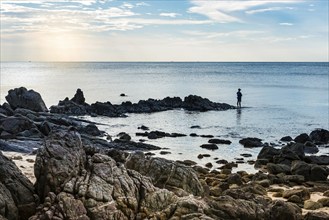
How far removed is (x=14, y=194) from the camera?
1633 cm

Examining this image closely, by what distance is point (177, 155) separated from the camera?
36.0 metres

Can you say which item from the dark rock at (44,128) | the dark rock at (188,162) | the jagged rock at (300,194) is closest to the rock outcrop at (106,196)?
the jagged rock at (300,194)

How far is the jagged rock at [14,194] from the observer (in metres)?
15.5

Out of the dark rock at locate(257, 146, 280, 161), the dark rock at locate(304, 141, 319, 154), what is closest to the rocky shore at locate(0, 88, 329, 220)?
the dark rock at locate(257, 146, 280, 161)

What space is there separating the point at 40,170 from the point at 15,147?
13.8 m

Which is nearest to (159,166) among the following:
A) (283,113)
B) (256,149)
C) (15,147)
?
(15,147)

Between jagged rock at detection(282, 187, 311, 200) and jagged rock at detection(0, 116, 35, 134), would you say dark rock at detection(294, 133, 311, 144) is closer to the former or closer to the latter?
jagged rock at detection(282, 187, 311, 200)

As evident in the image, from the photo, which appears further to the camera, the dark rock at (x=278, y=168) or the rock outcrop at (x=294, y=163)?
the dark rock at (x=278, y=168)

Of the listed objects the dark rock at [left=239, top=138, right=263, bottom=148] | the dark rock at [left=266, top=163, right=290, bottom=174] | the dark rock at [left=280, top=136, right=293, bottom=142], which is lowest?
the dark rock at [left=280, top=136, right=293, bottom=142]

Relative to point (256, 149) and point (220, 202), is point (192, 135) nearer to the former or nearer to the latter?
point (256, 149)

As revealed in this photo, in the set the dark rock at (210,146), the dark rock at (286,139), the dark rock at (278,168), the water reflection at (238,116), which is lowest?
the water reflection at (238,116)

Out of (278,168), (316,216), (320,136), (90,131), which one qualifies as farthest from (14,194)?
(320,136)

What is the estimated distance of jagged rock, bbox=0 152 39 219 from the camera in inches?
609

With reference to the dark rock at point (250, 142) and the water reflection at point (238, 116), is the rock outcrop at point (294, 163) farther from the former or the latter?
the water reflection at point (238, 116)
